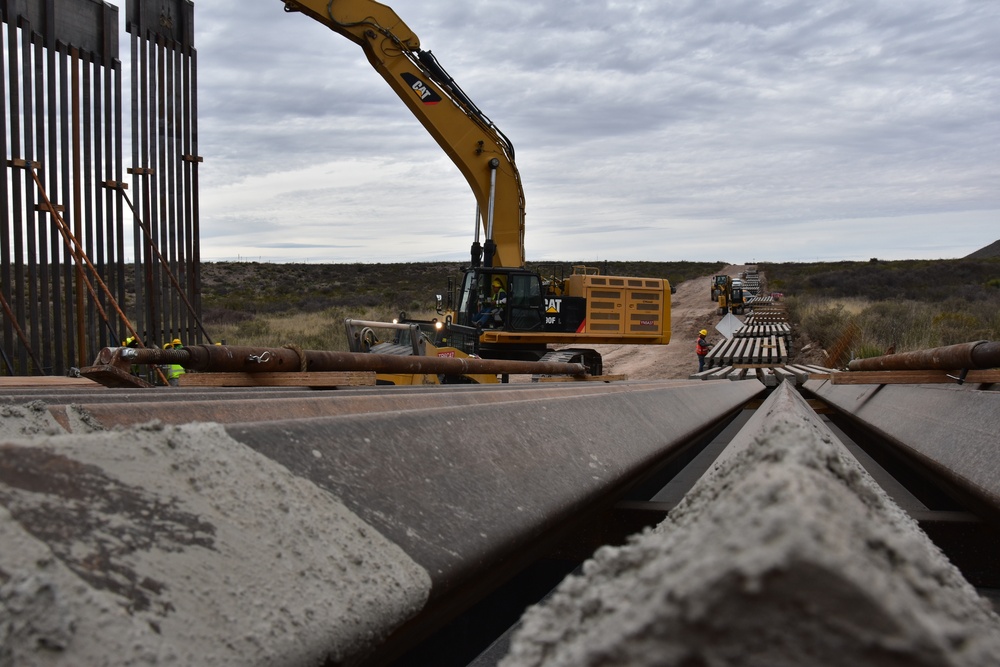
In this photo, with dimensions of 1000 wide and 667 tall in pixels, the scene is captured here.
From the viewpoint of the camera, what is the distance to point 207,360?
4176 mm

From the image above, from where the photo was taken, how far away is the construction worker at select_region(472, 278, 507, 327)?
15.8 meters

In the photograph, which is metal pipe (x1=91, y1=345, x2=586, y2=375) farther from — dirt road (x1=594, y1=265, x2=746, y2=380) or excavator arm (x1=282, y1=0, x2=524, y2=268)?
dirt road (x1=594, y1=265, x2=746, y2=380)

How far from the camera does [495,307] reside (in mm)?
15867

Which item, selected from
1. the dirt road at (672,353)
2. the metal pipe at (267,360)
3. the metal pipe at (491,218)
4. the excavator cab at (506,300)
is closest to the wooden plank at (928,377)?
the metal pipe at (267,360)

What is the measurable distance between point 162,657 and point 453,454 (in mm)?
998

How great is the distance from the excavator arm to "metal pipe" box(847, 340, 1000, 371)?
11490mm

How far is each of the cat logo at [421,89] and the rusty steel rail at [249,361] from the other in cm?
1103

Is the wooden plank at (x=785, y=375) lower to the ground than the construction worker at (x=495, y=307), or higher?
lower

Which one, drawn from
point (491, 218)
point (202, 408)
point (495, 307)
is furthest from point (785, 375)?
point (202, 408)

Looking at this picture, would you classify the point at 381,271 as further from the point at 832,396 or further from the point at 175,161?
the point at 832,396

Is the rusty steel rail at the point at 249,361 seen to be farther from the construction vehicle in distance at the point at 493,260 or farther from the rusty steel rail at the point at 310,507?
the construction vehicle in distance at the point at 493,260

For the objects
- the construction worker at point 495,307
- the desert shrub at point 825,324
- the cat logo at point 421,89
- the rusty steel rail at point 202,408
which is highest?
the cat logo at point 421,89

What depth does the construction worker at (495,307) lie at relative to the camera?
15.8m

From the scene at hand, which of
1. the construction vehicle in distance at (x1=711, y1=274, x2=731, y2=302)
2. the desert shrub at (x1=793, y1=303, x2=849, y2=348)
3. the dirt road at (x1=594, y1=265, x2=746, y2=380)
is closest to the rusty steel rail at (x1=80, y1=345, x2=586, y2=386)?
the dirt road at (x1=594, y1=265, x2=746, y2=380)
